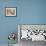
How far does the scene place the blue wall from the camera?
15.1 feet

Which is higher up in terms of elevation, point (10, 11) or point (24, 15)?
point (10, 11)

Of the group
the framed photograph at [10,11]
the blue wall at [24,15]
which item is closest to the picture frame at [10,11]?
the framed photograph at [10,11]

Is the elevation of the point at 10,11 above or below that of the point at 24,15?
above

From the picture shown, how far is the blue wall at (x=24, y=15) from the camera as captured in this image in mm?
4602

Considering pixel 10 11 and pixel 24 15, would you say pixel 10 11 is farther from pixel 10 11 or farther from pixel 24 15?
pixel 24 15

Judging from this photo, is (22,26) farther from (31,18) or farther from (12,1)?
(12,1)

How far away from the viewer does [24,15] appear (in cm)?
463

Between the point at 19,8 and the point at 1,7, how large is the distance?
0.63m

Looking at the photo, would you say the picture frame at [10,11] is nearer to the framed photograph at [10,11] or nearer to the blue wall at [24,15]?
the framed photograph at [10,11]

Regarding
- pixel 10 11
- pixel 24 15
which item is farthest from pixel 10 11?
pixel 24 15

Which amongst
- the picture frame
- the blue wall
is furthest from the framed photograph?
the blue wall

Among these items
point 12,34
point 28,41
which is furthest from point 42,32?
point 12,34

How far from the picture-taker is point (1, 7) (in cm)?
457

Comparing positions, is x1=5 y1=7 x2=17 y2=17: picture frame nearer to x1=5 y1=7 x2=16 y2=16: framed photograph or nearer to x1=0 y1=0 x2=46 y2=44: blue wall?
x1=5 y1=7 x2=16 y2=16: framed photograph
